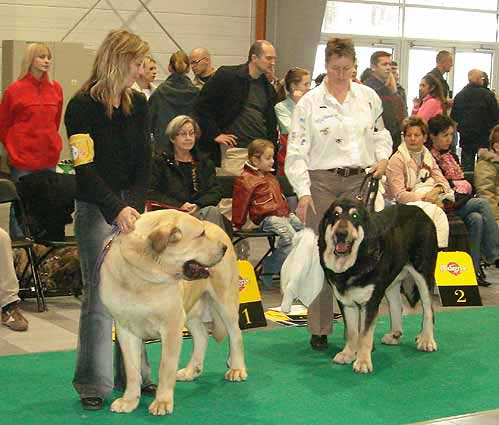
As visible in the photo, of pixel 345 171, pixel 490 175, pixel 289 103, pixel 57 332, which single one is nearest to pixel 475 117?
pixel 490 175

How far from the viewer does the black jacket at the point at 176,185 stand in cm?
685

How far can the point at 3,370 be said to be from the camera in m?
5.01

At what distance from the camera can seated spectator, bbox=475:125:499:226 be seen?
8.27 m

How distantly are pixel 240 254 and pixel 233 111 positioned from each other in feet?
4.02

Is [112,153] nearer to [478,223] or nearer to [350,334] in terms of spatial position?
[350,334]

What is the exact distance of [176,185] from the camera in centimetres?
690

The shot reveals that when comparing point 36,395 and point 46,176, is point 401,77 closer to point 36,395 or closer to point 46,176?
point 46,176

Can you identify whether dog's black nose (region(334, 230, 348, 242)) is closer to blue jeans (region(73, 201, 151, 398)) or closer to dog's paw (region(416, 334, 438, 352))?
dog's paw (region(416, 334, 438, 352))

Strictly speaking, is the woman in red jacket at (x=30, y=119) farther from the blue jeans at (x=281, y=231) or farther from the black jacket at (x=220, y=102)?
the blue jeans at (x=281, y=231)

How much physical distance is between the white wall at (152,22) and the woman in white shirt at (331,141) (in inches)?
256

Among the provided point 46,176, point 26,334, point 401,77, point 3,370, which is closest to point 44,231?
point 46,176

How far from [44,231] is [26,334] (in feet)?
3.92

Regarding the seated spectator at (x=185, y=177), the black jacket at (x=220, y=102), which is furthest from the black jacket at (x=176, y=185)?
the black jacket at (x=220, y=102)

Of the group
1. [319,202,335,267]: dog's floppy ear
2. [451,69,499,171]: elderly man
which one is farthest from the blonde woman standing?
[451,69,499,171]: elderly man
